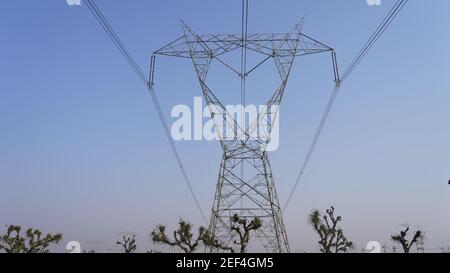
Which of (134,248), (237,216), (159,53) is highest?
(159,53)
